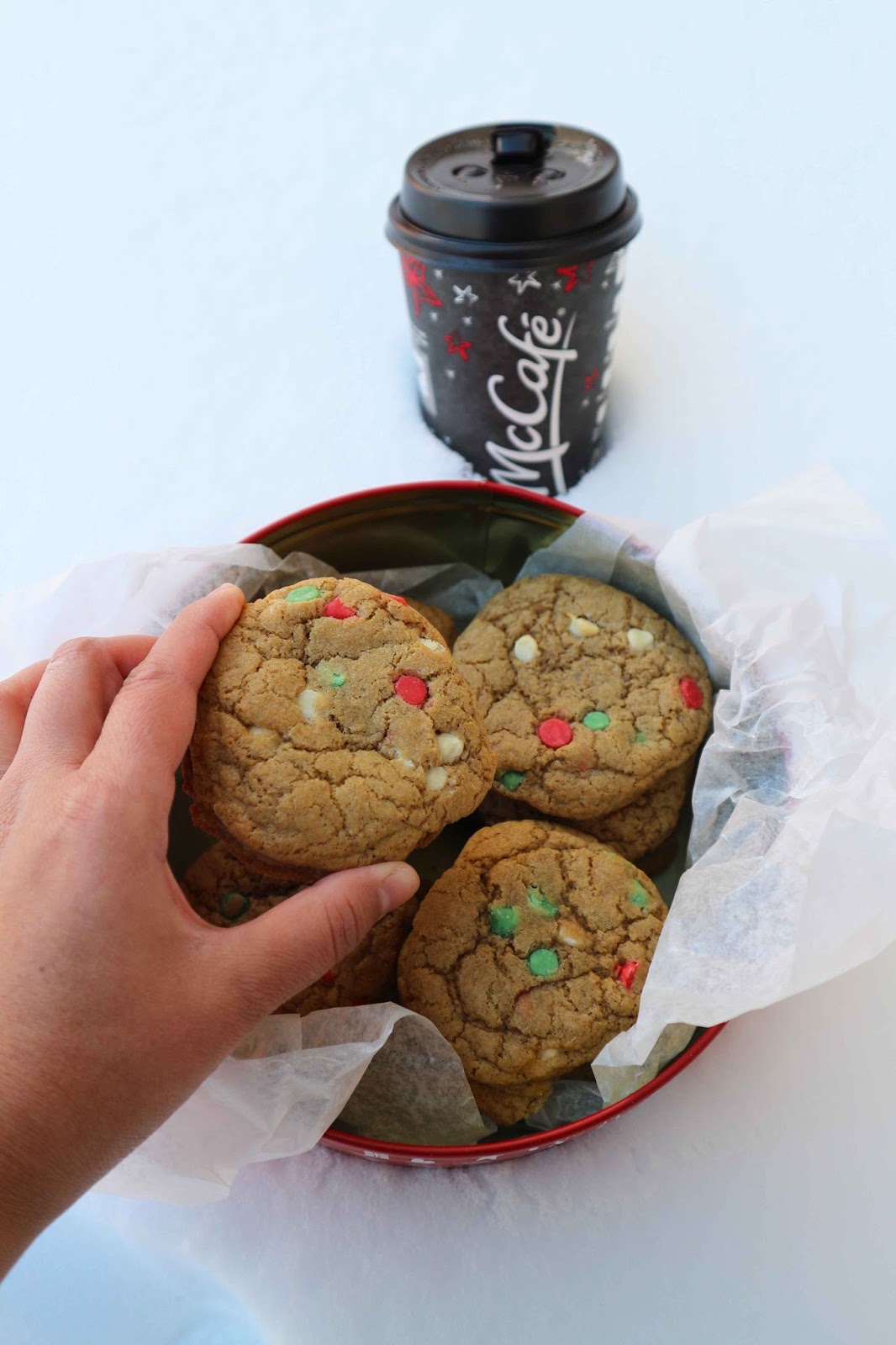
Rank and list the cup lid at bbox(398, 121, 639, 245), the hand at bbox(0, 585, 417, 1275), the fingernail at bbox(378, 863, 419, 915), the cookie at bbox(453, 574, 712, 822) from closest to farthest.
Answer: the hand at bbox(0, 585, 417, 1275)
the fingernail at bbox(378, 863, 419, 915)
the cookie at bbox(453, 574, 712, 822)
the cup lid at bbox(398, 121, 639, 245)

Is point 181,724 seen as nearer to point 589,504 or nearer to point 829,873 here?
point 829,873

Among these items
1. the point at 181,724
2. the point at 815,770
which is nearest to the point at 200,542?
the point at 181,724

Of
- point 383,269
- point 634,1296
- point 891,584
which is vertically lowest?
point 634,1296

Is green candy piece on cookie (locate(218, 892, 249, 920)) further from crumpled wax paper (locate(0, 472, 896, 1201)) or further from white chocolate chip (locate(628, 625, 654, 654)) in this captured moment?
white chocolate chip (locate(628, 625, 654, 654))

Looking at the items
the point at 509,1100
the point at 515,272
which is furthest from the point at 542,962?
the point at 515,272

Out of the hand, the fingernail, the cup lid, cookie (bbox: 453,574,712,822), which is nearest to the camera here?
the hand

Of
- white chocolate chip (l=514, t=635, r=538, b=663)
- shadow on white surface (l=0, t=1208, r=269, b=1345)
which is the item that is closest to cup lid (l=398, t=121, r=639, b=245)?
white chocolate chip (l=514, t=635, r=538, b=663)
